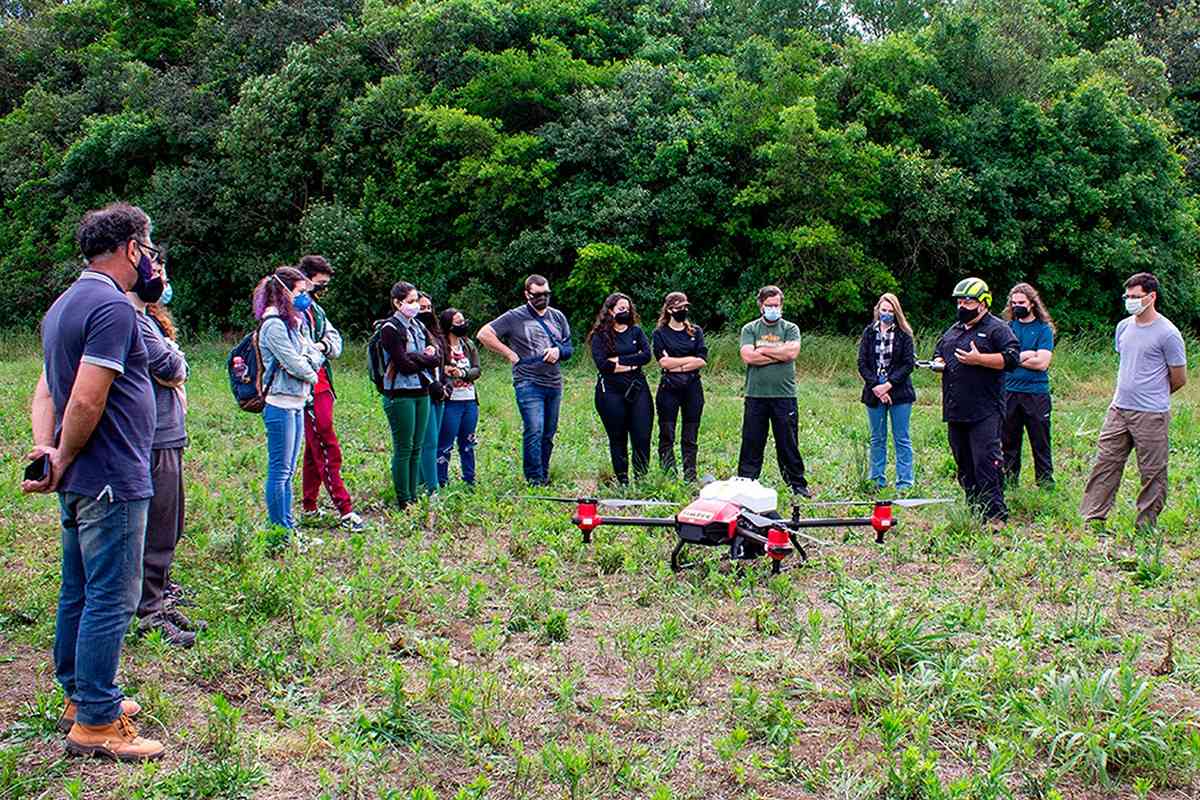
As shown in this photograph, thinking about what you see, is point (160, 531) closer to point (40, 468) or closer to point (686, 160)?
point (40, 468)

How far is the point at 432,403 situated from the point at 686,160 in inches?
603

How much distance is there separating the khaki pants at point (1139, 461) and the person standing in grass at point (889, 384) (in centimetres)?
162

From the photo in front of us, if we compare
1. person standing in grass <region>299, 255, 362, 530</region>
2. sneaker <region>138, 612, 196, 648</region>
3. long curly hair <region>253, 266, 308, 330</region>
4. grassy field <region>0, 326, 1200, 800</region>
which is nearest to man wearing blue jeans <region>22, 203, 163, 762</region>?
grassy field <region>0, 326, 1200, 800</region>

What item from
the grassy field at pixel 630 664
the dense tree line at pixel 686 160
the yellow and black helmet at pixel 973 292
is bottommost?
the grassy field at pixel 630 664

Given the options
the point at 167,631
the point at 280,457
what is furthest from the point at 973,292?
the point at 167,631

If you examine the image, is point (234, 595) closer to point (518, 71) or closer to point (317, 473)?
point (317, 473)

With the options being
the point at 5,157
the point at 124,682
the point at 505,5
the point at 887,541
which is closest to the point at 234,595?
the point at 124,682

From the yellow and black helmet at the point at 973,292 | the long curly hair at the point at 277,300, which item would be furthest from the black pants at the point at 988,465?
the long curly hair at the point at 277,300

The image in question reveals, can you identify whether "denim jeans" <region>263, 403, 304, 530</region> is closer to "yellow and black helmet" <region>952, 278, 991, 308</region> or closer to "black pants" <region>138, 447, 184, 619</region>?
"black pants" <region>138, 447, 184, 619</region>

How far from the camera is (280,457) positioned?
6316mm

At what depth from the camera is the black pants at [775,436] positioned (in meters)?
8.14

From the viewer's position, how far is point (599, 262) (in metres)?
21.0

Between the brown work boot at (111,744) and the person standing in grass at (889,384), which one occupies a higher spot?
the person standing in grass at (889,384)

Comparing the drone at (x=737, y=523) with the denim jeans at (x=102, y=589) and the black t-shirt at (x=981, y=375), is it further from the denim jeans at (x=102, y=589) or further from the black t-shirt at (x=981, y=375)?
the denim jeans at (x=102, y=589)
